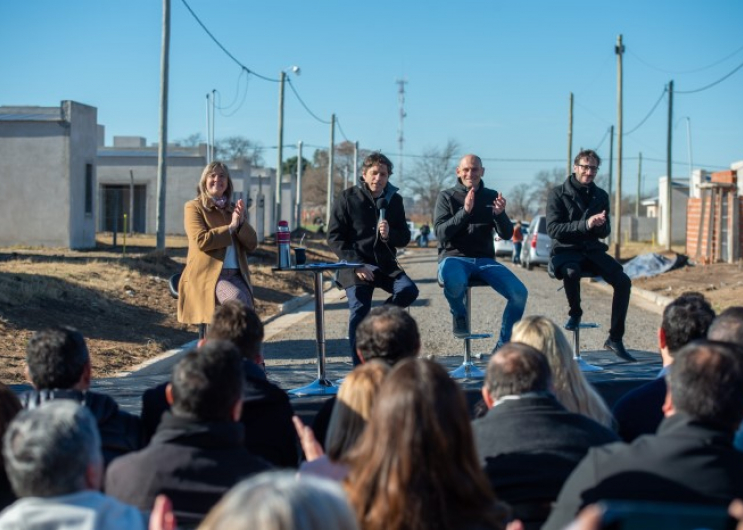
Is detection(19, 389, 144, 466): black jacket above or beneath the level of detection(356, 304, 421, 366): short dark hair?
beneath

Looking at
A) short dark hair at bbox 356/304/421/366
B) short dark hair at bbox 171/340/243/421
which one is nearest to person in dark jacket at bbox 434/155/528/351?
short dark hair at bbox 356/304/421/366

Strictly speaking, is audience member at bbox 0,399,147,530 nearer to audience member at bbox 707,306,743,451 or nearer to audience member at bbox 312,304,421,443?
audience member at bbox 312,304,421,443

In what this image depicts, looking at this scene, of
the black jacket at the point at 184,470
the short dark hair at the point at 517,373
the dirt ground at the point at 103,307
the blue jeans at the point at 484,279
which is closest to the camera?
the black jacket at the point at 184,470

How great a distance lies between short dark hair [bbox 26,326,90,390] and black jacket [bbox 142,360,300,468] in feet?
1.40

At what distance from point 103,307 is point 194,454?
37.6ft

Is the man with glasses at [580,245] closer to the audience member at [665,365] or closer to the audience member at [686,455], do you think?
the audience member at [665,365]

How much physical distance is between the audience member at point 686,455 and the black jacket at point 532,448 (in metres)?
0.29

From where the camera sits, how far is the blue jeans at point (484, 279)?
331 inches

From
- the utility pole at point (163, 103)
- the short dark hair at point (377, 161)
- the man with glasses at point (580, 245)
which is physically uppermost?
the utility pole at point (163, 103)

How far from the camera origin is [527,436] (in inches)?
139

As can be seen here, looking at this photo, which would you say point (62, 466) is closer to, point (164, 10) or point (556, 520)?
point (556, 520)

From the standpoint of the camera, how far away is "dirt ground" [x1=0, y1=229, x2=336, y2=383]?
11.0m

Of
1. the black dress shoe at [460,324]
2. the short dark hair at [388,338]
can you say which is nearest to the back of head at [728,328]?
the short dark hair at [388,338]

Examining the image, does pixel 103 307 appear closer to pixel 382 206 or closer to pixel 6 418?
pixel 382 206
